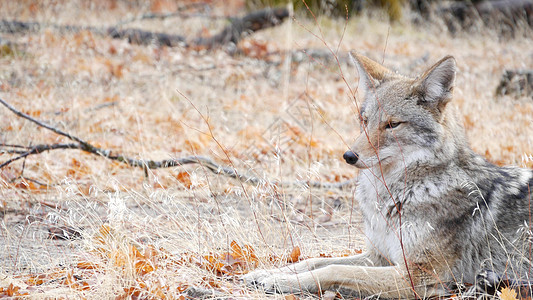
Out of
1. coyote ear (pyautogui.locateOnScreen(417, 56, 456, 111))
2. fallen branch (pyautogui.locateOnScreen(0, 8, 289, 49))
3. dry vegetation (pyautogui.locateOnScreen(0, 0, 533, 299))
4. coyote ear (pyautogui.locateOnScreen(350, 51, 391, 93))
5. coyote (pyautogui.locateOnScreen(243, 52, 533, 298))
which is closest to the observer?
coyote (pyautogui.locateOnScreen(243, 52, 533, 298))

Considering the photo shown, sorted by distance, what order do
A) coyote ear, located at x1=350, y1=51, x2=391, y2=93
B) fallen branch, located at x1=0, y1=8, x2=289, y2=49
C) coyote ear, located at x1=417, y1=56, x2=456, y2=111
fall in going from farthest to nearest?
1. fallen branch, located at x1=0, y1=8, x2=289, y2=49
2. coyote ear, located at x1=350, y1=51, x2=391, y2=93
3. coyote ear, located at x1=417, y1=56, x2=456, y2=111

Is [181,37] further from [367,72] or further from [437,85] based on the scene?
[437,85]

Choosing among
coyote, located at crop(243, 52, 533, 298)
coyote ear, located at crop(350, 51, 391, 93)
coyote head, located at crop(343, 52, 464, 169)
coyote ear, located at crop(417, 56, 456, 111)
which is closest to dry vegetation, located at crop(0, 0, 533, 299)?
coyote ear, located at crop(350, 51, 391, 93)

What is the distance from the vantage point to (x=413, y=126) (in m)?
3.72

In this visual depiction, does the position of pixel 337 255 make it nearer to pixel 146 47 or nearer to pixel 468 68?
pixel 468 68

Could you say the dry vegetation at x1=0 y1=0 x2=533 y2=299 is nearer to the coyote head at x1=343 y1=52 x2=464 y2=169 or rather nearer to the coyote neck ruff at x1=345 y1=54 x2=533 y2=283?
the coyote neck ruff at x1=345 y1=54 x2=533 y2=283

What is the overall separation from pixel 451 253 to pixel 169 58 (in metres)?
8.80

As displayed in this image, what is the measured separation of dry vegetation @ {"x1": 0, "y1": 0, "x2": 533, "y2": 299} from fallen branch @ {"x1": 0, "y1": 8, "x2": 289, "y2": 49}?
0.28 meters

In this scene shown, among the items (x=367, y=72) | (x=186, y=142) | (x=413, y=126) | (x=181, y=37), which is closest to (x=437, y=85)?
(x=413, y=126)

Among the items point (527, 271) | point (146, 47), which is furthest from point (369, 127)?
point (146, 47)

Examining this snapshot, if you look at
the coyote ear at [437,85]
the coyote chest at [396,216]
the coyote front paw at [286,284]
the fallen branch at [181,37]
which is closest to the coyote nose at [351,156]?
the coyote chest at [396,216]

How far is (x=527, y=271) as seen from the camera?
11.8 ft

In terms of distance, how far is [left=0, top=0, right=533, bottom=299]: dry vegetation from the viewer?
382 centimetres

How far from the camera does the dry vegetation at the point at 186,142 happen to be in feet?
12.5
